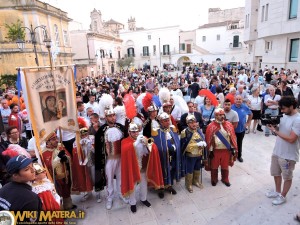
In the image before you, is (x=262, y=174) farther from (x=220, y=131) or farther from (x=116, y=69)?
(x=116, y=69)

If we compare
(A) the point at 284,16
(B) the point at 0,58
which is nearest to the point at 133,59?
(B) the point at 0,58

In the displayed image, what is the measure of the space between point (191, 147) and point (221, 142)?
67 cm

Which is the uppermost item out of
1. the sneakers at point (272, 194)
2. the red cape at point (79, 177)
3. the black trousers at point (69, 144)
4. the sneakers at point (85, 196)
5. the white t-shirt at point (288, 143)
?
the white t-shirt at point (288, 143)

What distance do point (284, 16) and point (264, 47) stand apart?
16.9 feet

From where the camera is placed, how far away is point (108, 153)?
4070 millimetres

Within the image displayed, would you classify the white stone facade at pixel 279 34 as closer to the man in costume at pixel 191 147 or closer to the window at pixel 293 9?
the window at pixel 293 9

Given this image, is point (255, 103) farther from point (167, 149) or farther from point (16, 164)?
point (16, 164)

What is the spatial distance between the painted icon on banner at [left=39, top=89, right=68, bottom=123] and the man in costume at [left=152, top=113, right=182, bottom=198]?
177cm

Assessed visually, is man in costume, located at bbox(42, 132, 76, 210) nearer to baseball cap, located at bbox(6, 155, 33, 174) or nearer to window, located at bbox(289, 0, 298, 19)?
baseball cap, located at bbox(6, 155, 33, 174)

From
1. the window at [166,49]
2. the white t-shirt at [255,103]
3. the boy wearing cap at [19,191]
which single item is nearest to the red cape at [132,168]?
the boy wearing cap at [19,191]

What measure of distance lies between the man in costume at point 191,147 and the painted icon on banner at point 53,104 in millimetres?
2395

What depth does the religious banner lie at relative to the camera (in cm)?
333

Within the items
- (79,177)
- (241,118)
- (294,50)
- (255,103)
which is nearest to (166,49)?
(294,50)

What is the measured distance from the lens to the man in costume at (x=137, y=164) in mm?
3836
